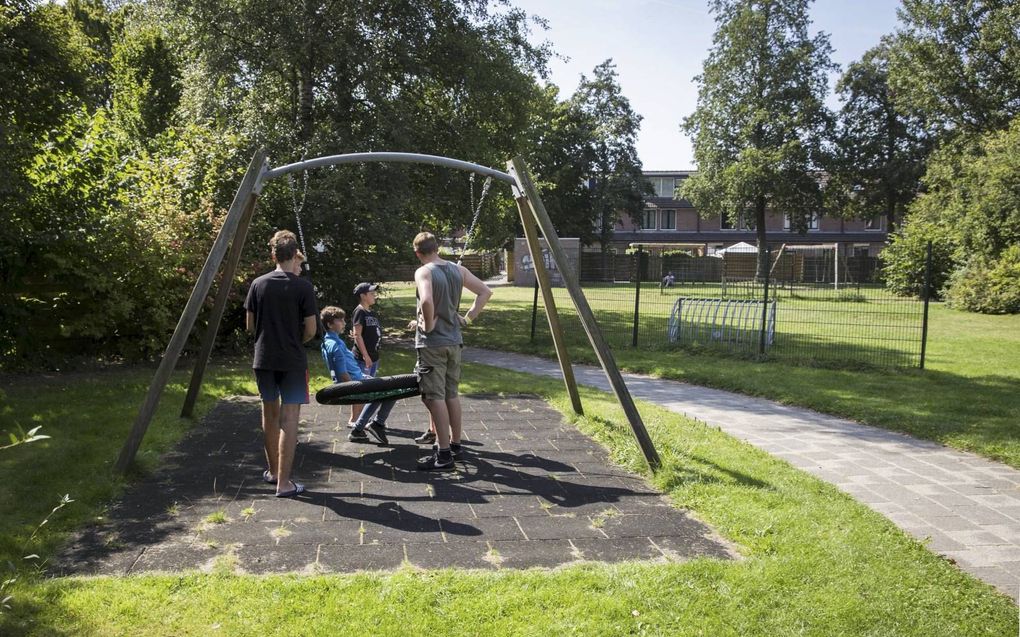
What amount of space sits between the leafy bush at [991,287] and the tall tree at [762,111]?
21.1 meters

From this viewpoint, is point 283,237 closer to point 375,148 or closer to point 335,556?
point 335,556

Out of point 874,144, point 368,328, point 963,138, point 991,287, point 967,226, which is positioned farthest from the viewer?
point 874,144

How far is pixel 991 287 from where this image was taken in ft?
81.3

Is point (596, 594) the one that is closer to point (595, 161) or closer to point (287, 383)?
point (287, 383)

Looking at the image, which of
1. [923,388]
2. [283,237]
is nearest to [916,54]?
[923,388]

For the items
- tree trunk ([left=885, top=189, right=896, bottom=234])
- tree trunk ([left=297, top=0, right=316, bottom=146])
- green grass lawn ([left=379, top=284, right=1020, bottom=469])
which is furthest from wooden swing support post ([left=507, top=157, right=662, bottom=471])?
tree trunk ([left=885, top=189, right=896, bottom=234])

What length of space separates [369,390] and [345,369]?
1004mm

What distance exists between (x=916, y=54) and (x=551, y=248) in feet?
128

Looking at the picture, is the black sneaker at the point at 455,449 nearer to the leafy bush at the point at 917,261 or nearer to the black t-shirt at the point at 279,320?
the black t-shirt at the point at 279,320

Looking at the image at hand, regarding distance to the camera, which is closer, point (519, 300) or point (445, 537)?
point (445, 537)

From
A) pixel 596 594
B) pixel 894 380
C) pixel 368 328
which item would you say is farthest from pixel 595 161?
pixel 596 594

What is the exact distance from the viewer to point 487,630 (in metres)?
3.37

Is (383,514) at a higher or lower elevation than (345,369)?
lower

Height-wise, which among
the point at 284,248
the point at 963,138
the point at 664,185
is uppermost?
the point at 664,185
